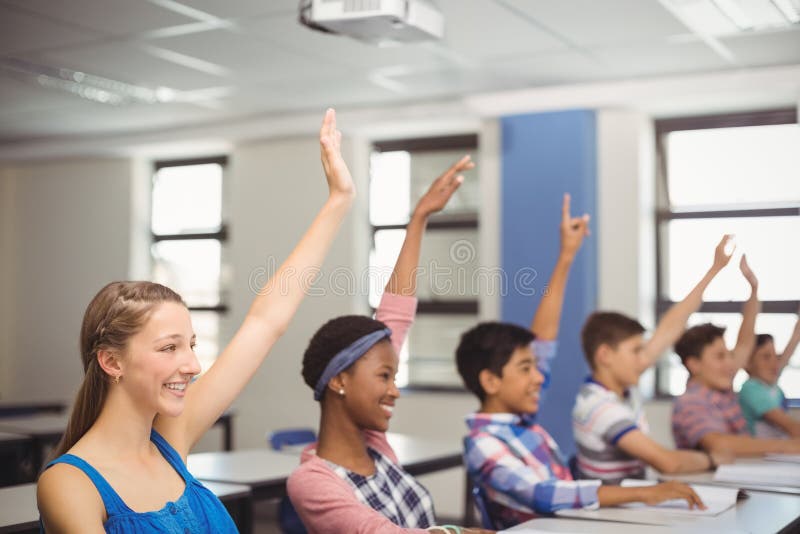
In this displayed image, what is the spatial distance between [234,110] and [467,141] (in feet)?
5.26

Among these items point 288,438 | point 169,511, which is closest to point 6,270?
point 288,438

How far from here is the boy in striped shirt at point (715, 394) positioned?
3529mm

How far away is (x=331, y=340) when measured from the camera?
224 cm

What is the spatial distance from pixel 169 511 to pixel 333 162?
674 millimetres

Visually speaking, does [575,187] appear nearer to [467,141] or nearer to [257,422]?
[467,141]

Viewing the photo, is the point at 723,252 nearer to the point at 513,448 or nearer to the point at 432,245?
the point at 513,448

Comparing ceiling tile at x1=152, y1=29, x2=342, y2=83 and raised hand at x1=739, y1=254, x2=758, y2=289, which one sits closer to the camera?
raised hand at x1=739, y1=254, x2=758, y2=289

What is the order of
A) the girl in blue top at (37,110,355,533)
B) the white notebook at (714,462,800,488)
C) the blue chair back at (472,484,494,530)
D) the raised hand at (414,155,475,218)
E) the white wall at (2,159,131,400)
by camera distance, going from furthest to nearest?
the white wall at (2,159,131,400) → the white notebook at (714,462,800,488) → the blue chair back at (472,484,494,530) → the raised hand at (414,155,475,218) → the girl in blue top at (37,110,355,533)

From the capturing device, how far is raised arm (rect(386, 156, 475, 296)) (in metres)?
2.46

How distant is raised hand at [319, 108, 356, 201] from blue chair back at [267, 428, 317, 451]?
280cm

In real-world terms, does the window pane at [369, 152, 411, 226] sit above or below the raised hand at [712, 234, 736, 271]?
above

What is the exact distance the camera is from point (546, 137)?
224 inches

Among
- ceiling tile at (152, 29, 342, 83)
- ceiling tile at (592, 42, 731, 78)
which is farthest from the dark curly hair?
ceiling tile at (592, 42, 731, 78)

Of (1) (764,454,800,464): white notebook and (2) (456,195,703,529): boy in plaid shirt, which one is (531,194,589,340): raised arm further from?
(1) (764,454,800,464): white notebook
